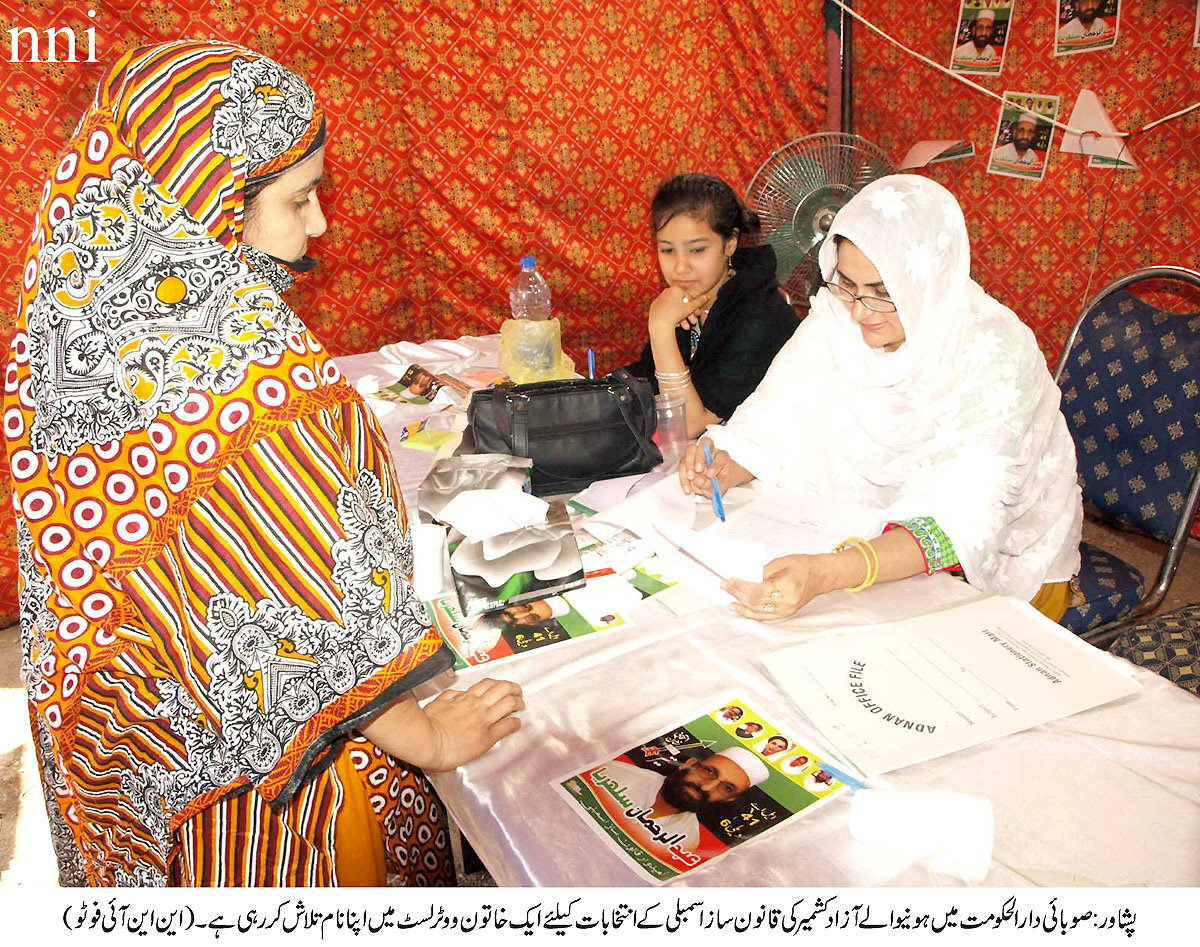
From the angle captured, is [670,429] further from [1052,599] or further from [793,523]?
[1052,599]

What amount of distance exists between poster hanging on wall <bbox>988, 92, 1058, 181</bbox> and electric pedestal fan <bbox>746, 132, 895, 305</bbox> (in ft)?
1.83

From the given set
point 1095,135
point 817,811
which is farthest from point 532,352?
point 1095,135

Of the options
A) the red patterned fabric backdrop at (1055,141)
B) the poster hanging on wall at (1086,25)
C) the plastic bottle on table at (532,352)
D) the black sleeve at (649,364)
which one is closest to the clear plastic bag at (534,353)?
the plastic bottle on table at (532,352)

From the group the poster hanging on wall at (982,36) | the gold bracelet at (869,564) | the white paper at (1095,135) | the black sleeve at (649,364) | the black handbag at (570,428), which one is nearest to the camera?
the gold bracelet at (869,564)

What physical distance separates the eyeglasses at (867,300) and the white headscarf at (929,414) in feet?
0.11

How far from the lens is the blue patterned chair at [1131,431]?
168 centimetres

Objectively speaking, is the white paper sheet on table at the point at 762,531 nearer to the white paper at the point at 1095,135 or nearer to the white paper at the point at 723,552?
the white paper at the point at 723,552

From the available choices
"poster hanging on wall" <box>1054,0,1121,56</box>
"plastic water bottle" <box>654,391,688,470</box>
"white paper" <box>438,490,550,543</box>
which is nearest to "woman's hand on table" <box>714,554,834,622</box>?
"white paper" <box>438,490,550,543</box>

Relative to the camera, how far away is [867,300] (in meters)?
1.53

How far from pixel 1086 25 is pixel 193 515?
335 cm

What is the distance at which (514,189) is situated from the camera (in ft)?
11.6

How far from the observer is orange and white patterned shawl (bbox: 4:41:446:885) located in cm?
82

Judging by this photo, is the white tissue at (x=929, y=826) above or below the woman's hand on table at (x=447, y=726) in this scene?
below

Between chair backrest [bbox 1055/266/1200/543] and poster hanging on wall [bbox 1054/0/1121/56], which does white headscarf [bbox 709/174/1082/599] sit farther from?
poster hanging on wall [bbox 1054/0/1121/56]
